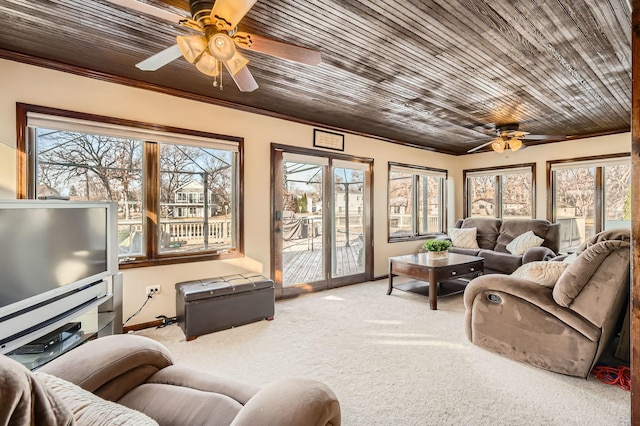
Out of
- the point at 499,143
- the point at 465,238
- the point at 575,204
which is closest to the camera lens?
the point at 499,143

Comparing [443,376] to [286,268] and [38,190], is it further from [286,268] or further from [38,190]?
[38,190]

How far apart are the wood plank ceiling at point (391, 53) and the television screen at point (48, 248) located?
1303mm

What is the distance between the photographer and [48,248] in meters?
2.04

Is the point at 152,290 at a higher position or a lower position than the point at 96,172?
lower

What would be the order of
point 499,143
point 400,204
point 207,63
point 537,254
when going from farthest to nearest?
1. point 400,204
2. point 537,254
3. point 499,143
4. point 207,63

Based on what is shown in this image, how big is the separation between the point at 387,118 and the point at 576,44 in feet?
7.38

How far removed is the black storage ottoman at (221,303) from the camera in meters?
2.95

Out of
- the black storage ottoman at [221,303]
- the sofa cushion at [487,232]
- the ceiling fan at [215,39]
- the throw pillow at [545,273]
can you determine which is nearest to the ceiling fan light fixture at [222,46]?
the ceiling fan at [215,39]

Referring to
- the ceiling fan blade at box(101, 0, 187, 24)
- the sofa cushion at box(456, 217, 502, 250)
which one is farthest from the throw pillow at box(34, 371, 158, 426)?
the sofa cushion at box(456, 217, 502, 250)

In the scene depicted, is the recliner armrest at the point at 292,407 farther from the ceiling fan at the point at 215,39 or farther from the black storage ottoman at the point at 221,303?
the black storage ottoman at the point at 221,303

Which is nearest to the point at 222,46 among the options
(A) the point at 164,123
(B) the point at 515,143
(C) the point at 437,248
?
(A) the point at 164,123

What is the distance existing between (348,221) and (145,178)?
115 inches

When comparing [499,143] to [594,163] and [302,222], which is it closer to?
[594,163]

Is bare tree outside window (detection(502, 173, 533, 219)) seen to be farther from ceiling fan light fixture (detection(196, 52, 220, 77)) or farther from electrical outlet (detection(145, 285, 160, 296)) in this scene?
electrical outlet (detection(145, 285, 160, 296))
